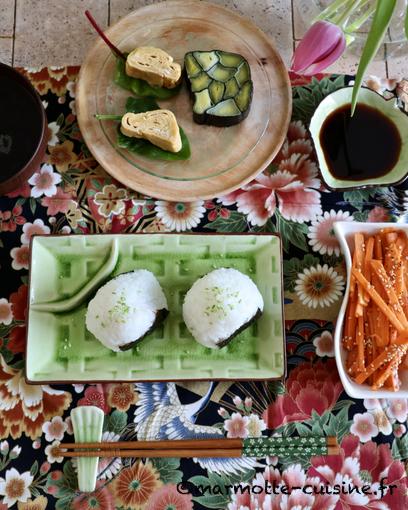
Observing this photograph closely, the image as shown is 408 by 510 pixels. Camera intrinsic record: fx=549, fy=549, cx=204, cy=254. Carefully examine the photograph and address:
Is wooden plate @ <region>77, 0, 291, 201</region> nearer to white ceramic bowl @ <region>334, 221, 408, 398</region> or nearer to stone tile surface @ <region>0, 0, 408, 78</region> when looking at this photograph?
stone tile surface @ <region>0, 0, 408, 78</region>

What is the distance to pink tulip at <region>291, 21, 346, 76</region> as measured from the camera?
3.76 ft

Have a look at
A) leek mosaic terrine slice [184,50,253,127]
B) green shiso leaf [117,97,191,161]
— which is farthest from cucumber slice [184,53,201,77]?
green shiso leaf [117,97,191,161]

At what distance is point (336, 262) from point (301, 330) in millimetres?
181

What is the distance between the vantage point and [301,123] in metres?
1.34

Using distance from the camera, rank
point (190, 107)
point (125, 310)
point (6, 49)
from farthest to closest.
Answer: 1. point (6, 49)
2. point (190, 107)
3. point (125, 310)

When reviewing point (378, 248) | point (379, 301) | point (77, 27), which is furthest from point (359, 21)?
point (77, 27)

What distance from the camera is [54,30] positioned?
144cm

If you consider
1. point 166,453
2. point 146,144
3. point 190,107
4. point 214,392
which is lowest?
point 166,453

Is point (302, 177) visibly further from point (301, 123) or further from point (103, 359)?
point (103, 359)

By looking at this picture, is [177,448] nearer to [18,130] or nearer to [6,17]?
[18,130]

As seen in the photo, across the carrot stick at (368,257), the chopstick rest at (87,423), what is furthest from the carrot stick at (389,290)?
the chopstick rest at (87,423)

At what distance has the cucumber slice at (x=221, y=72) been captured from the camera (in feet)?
4.18

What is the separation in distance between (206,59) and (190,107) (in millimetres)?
115

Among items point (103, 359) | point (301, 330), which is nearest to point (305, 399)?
point (301, 330)
